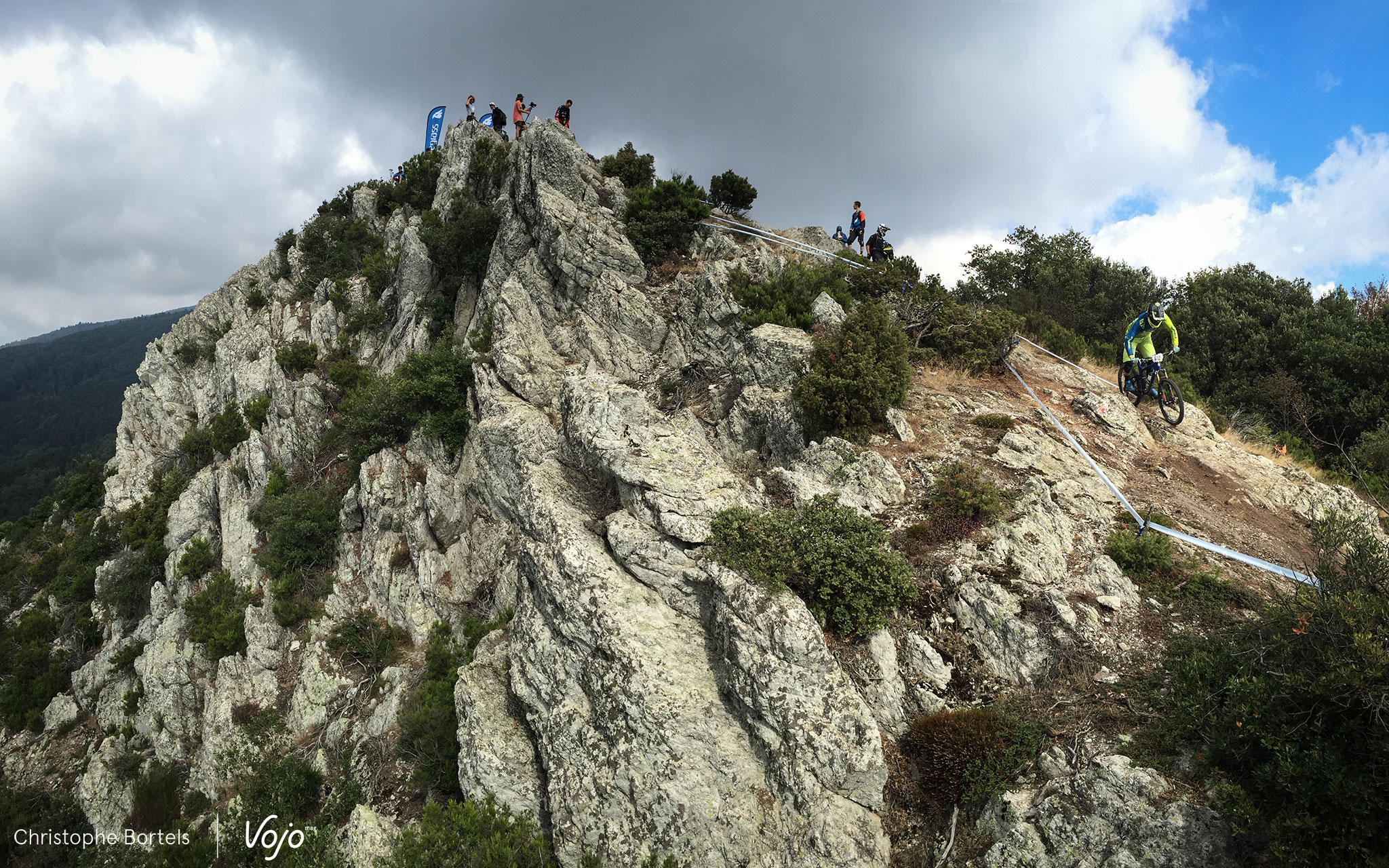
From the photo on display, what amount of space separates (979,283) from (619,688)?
2719 centimetres

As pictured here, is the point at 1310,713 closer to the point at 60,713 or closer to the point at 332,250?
the point at 60,713

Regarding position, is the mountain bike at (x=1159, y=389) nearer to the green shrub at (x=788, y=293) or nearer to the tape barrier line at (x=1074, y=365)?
the tape barrier line at (x=1074, y=365)

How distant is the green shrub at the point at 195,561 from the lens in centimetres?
2220

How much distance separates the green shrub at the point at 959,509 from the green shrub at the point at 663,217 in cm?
1337

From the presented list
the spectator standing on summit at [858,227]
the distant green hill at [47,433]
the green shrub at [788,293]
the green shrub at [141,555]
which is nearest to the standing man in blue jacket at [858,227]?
the spectator standing on summit at [858,227]

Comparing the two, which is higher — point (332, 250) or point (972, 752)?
point (332, 250)

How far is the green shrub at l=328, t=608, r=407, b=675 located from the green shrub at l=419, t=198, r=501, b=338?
1203 centimetres

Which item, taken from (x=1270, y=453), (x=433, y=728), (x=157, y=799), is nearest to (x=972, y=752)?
(x=433, y=728)

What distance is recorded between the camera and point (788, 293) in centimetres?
1552

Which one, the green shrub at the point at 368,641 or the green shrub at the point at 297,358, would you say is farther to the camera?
the green shrub at the point at 297,358

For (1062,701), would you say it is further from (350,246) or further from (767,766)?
(350,246)

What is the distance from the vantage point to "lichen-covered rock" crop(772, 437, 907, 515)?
11.0m

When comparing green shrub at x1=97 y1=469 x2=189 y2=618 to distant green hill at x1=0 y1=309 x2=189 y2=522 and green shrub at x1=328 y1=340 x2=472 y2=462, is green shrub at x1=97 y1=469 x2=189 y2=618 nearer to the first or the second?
green shrub at x1=328 y1=340 x2=472 y2=462

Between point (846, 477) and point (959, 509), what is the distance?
2.23 m
